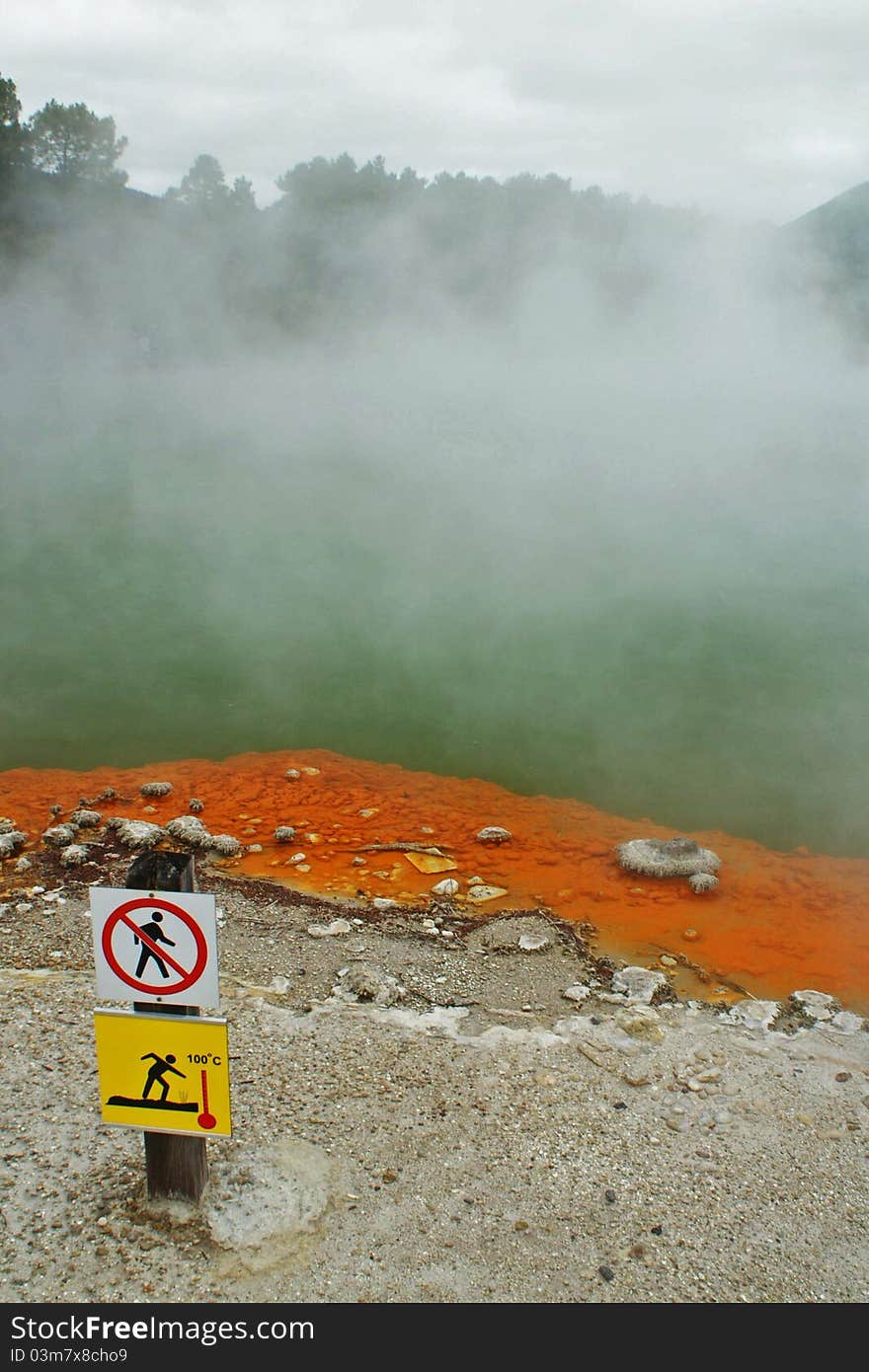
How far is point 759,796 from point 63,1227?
5791mm

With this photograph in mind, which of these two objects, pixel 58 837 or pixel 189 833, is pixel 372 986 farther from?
pixel 58 837

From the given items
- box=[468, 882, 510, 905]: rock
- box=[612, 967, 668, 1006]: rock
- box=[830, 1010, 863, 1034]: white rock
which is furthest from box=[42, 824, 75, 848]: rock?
box=[830, 1010, 863, 1034]: white rock

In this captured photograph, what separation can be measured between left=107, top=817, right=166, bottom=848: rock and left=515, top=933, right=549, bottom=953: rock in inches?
86.1

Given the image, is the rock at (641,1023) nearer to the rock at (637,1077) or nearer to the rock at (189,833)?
the rock at (637,1077)

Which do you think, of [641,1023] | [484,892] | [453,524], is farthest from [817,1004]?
[453,524]

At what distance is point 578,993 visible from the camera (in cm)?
401

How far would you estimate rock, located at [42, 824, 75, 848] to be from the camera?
17.5ft

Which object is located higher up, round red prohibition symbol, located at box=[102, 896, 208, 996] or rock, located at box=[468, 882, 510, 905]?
round red prohibition symbol, located at box=[102, 896, 208, 996]

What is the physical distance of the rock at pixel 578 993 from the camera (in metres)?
3.97

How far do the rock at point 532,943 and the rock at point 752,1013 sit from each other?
878 mm

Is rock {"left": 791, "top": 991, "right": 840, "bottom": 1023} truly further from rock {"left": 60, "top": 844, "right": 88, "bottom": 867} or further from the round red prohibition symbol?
rock {"left": 60, "top": 844, "right": 88, "bottom": 867}

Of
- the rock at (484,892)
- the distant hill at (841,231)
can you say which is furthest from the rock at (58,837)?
the distant hill at (841,231)

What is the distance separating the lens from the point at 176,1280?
7.61ft
